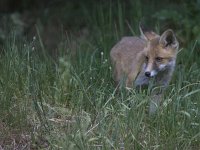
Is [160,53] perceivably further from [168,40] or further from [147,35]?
[147,35]

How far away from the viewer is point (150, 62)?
7668mm

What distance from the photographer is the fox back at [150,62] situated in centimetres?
771

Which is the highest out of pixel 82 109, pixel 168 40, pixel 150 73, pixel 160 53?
pixel 168 40

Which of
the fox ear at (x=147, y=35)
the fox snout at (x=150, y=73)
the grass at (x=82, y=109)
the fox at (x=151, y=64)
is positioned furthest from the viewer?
the fox ear at (x=147, y=35)

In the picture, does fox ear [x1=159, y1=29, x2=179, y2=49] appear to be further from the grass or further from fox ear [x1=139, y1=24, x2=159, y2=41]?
the grass

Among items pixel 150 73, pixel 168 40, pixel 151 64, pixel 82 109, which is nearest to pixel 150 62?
pixel 151 64

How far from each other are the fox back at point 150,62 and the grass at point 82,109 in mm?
188

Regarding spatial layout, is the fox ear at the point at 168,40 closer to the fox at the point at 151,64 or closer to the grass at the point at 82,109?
the fox at the point at 151,64

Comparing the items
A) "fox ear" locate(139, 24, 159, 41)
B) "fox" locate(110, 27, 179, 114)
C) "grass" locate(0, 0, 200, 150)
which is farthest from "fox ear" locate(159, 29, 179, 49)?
"grass" locate(0, 0, 200, 150)

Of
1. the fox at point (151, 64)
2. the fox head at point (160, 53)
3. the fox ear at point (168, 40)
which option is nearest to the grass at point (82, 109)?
the fox at point (151, 64)

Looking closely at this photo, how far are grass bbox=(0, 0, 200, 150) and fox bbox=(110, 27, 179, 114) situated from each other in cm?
16

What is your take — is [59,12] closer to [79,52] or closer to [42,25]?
[42,25]

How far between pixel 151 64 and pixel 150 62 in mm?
29

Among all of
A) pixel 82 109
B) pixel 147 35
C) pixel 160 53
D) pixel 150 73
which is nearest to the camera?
pixel 82 109
